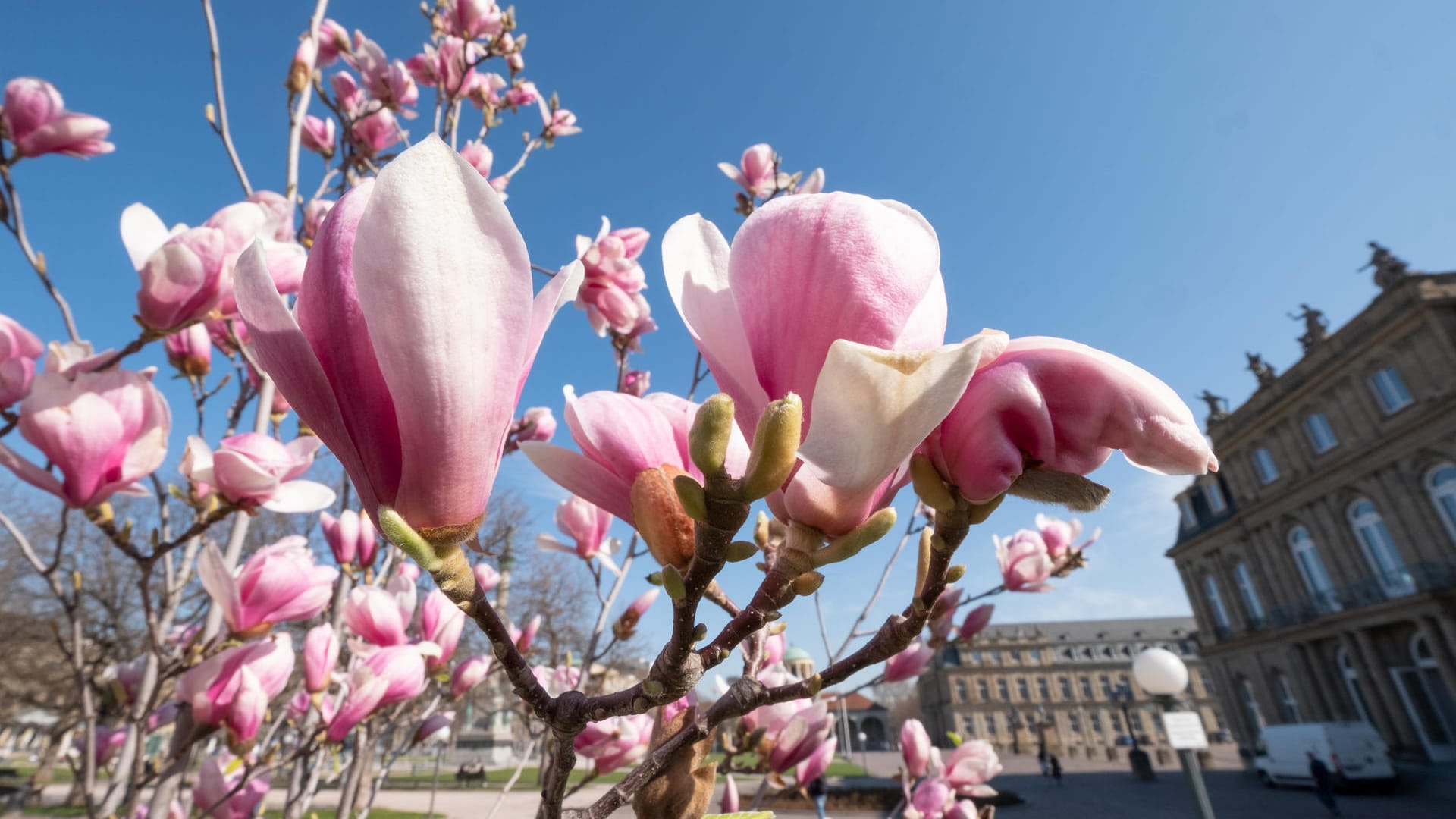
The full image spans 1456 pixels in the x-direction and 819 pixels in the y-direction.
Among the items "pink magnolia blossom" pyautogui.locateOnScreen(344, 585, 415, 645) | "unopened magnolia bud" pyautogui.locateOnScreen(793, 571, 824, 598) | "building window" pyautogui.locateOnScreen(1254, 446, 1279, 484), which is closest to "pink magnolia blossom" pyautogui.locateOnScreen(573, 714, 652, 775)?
"pink magnolia blossom" pyautogui.locateOnScreen(344, 585, 415, 645)

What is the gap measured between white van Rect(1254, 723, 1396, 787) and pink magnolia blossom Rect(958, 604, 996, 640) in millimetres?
18418

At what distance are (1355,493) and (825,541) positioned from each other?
78.5 feet

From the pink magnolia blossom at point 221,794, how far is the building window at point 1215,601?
29.0m

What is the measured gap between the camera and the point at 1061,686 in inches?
1705

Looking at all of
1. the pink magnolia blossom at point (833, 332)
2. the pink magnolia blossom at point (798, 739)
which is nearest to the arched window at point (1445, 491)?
the pink magnolia blossom at point (798, 739)

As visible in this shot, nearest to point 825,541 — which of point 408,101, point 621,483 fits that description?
point 621,483

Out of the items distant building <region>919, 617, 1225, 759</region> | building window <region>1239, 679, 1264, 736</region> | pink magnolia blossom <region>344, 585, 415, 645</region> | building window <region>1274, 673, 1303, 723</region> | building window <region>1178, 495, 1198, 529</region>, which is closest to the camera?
pink magnolia blossom <region>344, 585, 415, 645</region>

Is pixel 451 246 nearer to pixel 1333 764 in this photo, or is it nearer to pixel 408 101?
pixel 408 101

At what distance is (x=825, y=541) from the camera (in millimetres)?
453

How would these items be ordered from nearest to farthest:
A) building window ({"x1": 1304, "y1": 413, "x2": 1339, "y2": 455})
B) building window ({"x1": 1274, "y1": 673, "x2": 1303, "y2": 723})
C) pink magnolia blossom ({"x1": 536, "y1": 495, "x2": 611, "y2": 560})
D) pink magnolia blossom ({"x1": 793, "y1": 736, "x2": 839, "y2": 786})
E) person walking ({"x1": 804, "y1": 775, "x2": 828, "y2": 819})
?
pink magnolia blossom ({"x1": 536, "y1": 495, "x2": 611, "y2": 560}) < pink magnolia blossom ({"x1": 793, "y1": 736, "x2": 839, "y2": 786}) < person walking ({"x1": 804, "y1": 775, "x2": 828, "y2": 819}) < building window ({"x1": 1304, "y1": 413, "x2": 1339, "y2": 455}) < building window ({"x1": 1274, "y1": 673, "x2": 1303, "y2": 723})

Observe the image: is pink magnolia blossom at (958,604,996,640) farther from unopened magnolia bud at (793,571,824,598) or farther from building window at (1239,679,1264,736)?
building window at (1239,679,1264,736)

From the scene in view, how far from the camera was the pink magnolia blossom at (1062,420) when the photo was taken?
0.41 metres

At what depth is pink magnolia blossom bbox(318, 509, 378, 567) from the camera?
1801 mm

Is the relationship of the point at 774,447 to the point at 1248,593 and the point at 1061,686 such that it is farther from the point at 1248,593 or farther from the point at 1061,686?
the point at 1061,686
